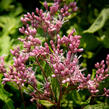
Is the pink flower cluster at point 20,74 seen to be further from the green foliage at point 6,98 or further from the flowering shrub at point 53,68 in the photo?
the green foliage at point 6,98

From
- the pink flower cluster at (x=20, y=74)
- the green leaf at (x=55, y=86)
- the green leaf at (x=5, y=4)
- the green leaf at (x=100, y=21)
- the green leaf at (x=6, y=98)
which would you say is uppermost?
the green leaf at (x=5, y=4)

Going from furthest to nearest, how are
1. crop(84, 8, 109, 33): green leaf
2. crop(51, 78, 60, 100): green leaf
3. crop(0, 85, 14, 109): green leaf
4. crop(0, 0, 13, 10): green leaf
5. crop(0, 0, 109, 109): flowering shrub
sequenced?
crop(0, 0, 13, 10): green leaf, crop(84, 8, 109, 33): green leaf, crop(0, 85, 14, 109): green leaf, crop(51, 78, 60, 100): green leaf, crop(0, 0, 109, 109): flowering shrub

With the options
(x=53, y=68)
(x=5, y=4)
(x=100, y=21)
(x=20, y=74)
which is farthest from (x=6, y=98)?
(x=5, y=4)

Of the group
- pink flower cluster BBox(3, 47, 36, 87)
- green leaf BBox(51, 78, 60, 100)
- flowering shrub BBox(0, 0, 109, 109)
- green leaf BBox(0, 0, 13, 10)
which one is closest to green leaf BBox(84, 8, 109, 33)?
flowering shrub BBox(0, 0, 109, 109)

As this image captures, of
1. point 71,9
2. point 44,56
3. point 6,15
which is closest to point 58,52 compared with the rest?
point 44,56

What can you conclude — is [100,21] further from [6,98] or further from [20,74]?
[6,98]

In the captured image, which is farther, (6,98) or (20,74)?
(6,98)

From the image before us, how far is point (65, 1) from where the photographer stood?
7.80ft

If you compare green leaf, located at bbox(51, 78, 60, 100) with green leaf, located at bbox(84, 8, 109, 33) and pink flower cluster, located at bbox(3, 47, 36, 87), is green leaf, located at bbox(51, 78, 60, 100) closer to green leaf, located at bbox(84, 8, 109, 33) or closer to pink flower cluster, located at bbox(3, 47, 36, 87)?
pink flower cluster, located at bbox(3, 47, 36, 87)

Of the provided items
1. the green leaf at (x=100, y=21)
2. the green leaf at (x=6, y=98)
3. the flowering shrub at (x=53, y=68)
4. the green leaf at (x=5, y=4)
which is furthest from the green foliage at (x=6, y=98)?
the green leaf at (x=5, y=4)

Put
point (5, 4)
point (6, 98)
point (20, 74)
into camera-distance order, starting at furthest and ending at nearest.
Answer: point (5, 4) → point (6, 98) → point (20, 74)

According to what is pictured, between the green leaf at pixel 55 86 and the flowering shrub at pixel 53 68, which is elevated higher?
the flowering shrub at pixel 53 68

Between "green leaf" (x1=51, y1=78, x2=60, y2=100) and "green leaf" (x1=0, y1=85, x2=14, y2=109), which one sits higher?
"green leaf" (x1=51, y1=78, x2=60, y2=100)

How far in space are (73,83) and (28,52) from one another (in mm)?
488
